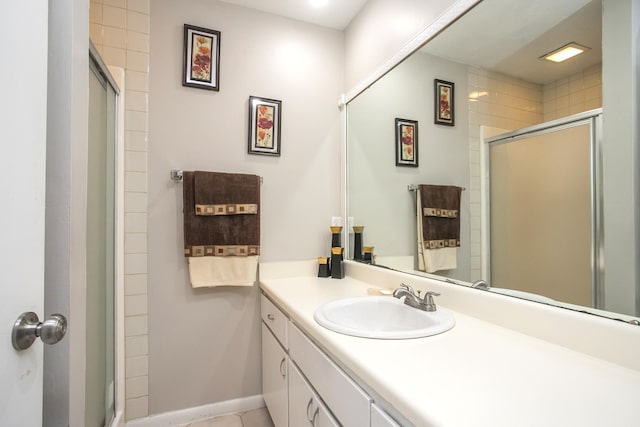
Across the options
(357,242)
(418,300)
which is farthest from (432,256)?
(357,242)

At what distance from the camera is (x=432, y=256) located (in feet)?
4.64

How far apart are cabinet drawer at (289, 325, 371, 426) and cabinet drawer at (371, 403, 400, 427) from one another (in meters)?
0.02

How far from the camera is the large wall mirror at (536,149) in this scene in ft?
2.64

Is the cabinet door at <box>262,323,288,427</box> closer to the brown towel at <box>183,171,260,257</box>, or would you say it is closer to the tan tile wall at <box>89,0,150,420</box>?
the brown towel at <box>183,171,260,257</box>

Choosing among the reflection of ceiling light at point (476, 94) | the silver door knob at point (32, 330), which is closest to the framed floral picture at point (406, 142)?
the reflection of ceiling light at point (476, 94)

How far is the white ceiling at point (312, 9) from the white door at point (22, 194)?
150 cm

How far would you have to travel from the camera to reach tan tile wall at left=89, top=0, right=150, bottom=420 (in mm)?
1605

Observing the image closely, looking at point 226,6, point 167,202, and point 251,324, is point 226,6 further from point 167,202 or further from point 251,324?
point 251,324

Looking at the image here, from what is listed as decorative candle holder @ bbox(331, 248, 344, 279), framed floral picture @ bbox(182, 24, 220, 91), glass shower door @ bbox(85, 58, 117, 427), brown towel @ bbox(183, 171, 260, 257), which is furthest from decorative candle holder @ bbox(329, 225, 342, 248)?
glass shower door @ bbox(85, 58, 117, 427)

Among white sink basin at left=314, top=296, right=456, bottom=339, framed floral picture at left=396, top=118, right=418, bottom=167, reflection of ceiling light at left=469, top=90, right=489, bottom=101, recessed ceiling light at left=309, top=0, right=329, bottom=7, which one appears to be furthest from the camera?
recessed ceiling light at left=309, top=0, right=329, bottom=7

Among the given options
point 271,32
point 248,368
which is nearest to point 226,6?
point 271,32

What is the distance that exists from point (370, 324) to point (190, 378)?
112cm

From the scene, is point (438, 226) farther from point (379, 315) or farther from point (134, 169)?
point (134, 169)

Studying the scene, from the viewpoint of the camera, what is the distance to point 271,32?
1.92 meters
